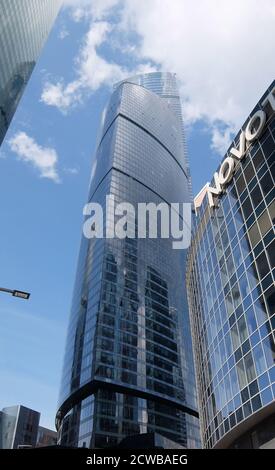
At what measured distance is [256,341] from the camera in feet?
91.7

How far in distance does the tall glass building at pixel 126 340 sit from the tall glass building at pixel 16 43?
62478mm

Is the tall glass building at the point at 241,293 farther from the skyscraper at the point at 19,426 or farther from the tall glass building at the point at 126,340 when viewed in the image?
the skyscraper at the point at 19,426

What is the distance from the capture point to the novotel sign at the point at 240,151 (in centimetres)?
3195

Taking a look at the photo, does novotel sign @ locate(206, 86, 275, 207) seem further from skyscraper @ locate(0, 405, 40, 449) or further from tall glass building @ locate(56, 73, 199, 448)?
skyscraper @ locate(0, 405, 40, 449)

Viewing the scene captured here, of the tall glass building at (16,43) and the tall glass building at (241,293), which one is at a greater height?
the tall glass building at (16,43)

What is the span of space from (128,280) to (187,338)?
35240 mm

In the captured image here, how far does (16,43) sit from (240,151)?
6637 cm

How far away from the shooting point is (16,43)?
83.3m

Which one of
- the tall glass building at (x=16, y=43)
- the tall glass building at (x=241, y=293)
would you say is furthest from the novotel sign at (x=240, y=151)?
the tall glass building at (x=16, y=43)

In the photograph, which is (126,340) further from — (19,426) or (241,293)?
(241,293)

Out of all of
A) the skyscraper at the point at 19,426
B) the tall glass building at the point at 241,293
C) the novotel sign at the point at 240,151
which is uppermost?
the skyscraper at the point at 19,426

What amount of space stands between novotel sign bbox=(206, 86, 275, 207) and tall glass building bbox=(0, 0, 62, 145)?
A: 51.4 m

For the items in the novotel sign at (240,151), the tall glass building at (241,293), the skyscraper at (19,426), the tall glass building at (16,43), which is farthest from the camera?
the skyscraper at (19,426)

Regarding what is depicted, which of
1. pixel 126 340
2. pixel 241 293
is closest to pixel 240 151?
pixel 241 293
